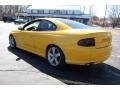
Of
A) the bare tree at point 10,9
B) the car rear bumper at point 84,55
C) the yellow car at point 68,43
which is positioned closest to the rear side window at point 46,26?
the yellow car at point 68,43

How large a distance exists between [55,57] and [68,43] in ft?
2.49

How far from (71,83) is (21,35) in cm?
376

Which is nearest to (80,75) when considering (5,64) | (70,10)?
(5,64)

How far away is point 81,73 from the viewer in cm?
689

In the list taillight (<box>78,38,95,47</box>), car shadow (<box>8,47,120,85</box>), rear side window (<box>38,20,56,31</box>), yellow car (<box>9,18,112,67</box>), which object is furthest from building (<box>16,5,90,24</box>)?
taillight (<box>78,38,95,47</box>)

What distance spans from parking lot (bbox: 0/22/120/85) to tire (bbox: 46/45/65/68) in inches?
6.0

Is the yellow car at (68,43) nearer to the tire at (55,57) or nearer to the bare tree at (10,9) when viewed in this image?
the tire at (55,57)

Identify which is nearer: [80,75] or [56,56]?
[80,75]

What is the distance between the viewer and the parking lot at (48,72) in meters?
6.13

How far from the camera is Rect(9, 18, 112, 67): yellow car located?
6.63 m

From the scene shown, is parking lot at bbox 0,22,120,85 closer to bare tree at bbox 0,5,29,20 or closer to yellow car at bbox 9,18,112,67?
yellow car at bbox 9,18,112,67

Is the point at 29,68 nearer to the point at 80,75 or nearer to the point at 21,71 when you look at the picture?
the point at 21,71

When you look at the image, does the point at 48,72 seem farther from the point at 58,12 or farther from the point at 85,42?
the point at 58,12
